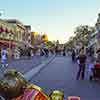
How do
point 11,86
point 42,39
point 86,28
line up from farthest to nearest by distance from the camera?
point 42,39, point 86,28, point 11,86

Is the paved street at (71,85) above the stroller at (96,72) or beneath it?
beneath

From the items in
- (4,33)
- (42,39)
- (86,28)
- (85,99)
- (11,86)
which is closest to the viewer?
(11,86)

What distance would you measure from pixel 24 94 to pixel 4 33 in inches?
3247

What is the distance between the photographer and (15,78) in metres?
2.93

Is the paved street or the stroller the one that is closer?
the paved street

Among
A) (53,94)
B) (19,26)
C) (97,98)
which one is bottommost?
(97,98)

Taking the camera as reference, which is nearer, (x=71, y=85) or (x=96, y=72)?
(x=71, y=85)

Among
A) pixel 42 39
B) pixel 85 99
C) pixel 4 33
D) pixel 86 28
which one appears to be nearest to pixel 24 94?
pixel 85 99

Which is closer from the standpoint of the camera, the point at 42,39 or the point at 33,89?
the point at 33,89

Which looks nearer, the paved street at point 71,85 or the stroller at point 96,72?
the paved street at point 71,85

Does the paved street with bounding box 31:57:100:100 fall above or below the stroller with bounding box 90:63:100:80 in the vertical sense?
below

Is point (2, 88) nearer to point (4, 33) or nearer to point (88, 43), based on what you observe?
point (4, 33)

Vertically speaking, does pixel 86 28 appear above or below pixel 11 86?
above

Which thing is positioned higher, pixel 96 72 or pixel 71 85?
pixel 96 72
